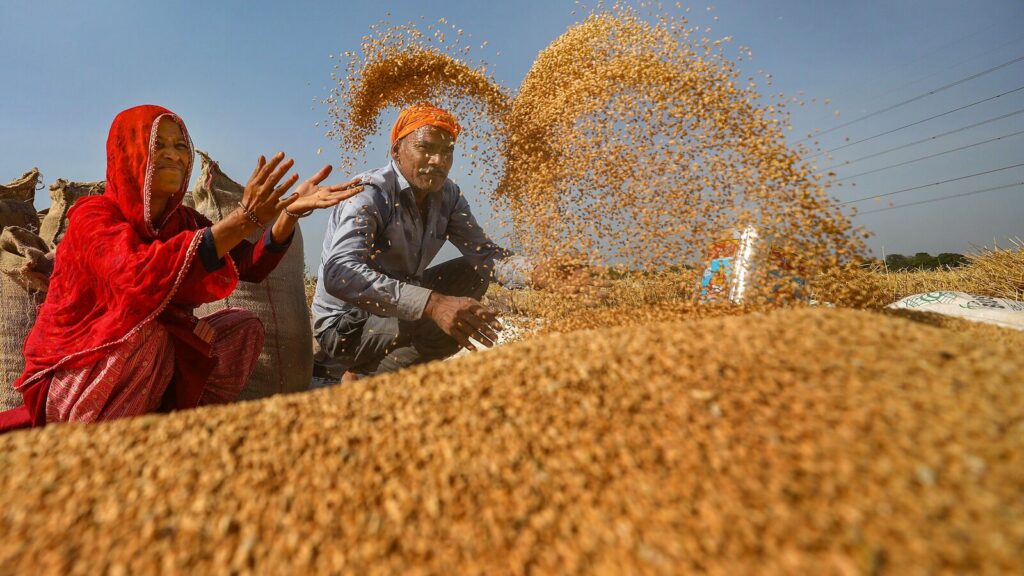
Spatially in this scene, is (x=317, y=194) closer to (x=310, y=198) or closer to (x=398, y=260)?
(x=310, y=198)

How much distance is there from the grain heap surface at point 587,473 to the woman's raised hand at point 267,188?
2.66 ft

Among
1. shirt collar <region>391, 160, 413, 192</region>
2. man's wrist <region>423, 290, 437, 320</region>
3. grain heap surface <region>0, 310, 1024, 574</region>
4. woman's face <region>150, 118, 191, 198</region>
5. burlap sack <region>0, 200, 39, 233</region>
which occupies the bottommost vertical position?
grain heap surface <region>0, 310, 1024, 574</region>

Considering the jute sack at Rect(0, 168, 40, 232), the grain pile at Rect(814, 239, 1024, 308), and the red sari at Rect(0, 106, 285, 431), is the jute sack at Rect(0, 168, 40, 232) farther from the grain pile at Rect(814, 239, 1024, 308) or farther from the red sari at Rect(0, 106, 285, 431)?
the grain pile at Rect(814, 239, 1024, 308)

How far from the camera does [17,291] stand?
8.85 feet

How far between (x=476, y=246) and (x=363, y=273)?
1.12m

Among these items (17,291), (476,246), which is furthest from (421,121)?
Result: (17,291)

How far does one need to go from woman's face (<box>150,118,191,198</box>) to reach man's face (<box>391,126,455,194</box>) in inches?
52.3

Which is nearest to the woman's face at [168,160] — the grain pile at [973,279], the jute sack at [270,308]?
the jute sack at [270,308]

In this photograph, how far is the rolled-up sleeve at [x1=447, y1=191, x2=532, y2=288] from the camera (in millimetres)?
3576

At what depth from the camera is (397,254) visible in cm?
339

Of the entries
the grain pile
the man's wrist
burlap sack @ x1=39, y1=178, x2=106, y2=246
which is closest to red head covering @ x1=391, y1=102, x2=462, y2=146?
the man's wrist

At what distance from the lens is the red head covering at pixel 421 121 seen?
3.35m

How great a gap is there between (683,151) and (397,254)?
1802mm

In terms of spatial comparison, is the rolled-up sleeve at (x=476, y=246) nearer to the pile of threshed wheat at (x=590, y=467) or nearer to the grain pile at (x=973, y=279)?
the pile of threshed wheat at (x=590, y=467)
